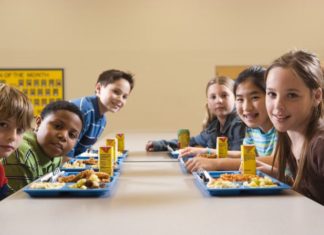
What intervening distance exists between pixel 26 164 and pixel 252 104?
3.75 ft

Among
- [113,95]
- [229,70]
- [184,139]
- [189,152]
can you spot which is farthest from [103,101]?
[229,70]

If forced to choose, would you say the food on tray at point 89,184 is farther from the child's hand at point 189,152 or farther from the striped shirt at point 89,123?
the striped shirt at point 89,123

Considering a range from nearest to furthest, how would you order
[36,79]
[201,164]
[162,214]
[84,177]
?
[162,214], [84,177], [201,164], [36,79]

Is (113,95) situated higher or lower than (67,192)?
higher

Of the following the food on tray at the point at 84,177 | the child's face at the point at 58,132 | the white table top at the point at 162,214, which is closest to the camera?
the white table top at the point at 162,214

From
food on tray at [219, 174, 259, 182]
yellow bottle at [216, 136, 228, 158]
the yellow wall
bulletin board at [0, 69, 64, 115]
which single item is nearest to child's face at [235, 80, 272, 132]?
yellow bottle at [216, 136, 228, 158]

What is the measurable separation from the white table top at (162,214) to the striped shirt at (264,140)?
89 centimetres

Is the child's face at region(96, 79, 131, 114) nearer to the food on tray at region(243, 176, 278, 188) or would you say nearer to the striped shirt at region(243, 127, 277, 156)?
the striped shirt at region(243, 127, 277, 156)

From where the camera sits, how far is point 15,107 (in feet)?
5.05

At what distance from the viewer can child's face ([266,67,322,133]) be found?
152 cm

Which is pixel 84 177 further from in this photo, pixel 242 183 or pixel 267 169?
pixel 267 169

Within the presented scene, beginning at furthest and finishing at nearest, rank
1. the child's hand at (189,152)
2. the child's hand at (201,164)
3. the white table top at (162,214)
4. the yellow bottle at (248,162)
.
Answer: the child's hand at (189,152)
the child's hand at (201,164)
the yellow bottle at (248,162)
the white table top at (162,214)

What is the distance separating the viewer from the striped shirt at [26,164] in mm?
1743

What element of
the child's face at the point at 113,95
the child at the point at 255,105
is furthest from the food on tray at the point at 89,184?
the child's face at the point at 113,95
